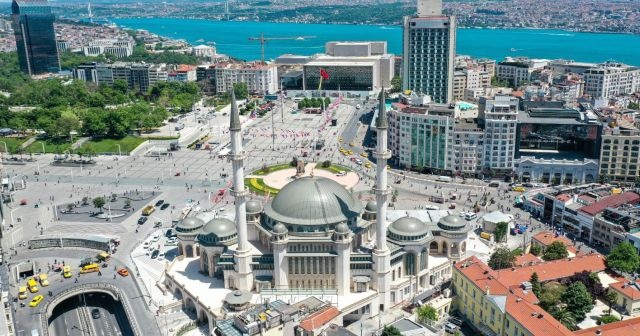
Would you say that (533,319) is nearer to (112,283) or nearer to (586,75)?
(112,283)

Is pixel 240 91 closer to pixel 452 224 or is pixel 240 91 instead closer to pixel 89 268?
pixel 89 268

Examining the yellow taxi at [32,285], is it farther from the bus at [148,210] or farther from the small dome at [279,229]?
the small dome at [279,229]

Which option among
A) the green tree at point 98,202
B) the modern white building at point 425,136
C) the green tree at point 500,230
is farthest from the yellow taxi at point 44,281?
the modern white building at point 425,136

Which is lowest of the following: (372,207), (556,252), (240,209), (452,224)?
(556,252)

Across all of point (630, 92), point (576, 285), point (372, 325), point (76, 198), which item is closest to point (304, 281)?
point (372, 325)

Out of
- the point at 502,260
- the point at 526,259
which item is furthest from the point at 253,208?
the point at 526,259

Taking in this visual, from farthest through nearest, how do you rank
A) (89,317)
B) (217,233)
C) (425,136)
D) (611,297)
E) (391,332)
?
1. (425,136)
2. (217,233)
3. (89,317)
4. (611,297)
5. (391,332)

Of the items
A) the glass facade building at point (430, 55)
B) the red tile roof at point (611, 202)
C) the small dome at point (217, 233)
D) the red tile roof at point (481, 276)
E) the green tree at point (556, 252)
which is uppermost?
the glass facade building at point (430, 55)
